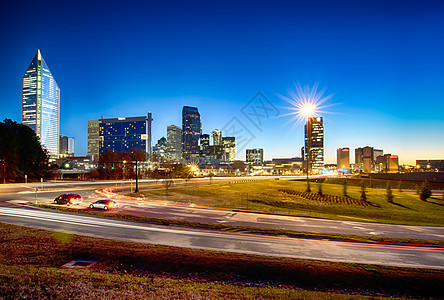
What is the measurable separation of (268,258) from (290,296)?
161 inches

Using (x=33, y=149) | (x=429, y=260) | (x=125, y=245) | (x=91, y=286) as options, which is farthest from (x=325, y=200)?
(x=33, y=149)

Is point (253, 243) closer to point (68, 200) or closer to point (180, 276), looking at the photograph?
point (180, 276)

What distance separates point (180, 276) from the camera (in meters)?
9.96

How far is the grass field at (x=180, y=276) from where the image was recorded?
7.95m

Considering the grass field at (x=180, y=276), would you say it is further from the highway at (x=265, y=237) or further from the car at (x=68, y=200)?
the car at (x=68, y=200)

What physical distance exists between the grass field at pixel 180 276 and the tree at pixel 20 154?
70.9 metres

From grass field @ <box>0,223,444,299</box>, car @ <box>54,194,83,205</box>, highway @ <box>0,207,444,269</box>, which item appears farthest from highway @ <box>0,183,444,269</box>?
car @ <box>54,194,83,205</box>

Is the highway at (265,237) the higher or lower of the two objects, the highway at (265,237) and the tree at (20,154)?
the lower

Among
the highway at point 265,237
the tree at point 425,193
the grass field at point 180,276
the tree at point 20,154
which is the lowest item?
the tree at point 425,193

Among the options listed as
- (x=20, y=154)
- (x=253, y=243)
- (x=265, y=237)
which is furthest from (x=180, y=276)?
(x=20, y=154)

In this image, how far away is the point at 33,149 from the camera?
74188mm

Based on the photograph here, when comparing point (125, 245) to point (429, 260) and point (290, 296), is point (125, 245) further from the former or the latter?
point (429, 260)

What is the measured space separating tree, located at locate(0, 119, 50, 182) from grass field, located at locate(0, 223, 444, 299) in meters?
70.9

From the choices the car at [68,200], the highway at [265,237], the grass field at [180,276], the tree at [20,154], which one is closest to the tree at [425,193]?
the highway at [265,237]
